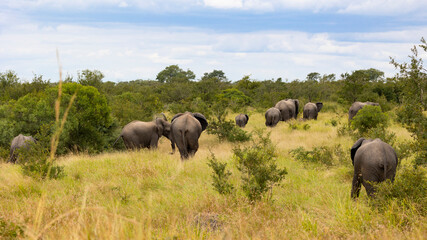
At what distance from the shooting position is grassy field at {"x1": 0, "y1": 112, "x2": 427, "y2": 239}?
3595mm

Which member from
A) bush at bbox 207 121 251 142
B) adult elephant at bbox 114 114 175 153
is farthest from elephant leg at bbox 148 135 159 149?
bush at bbox 207 121 251 142

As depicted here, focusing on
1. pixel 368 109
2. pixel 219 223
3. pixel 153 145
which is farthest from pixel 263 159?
pixel 368 109

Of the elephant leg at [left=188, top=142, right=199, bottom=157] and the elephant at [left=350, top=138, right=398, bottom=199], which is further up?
the elephant at [left=350, top=138, right=398, bottom=199]

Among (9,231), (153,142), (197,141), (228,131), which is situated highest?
(9,231)

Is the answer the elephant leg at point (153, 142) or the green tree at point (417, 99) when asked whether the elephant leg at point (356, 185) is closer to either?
the green tree at point (417, 99)

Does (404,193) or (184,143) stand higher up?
(404,193)

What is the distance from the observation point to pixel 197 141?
11.0 m

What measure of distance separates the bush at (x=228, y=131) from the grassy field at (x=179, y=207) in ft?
15.6

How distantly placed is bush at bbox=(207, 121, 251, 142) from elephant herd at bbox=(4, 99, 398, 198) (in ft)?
Answer: 10.3

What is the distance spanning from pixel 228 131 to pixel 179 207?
10942 millimetres

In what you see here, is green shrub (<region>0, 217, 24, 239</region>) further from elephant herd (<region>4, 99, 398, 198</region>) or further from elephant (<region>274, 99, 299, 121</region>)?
elephant (<region>274, 99, 299, 121</region>)

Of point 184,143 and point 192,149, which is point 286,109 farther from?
point 184,143

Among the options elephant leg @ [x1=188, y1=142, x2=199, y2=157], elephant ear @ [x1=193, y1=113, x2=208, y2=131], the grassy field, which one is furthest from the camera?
elephant ear @ [x1=193, y1=113, x2=208, y2=131]

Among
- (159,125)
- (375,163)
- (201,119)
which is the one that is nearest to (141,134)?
(159,125)
